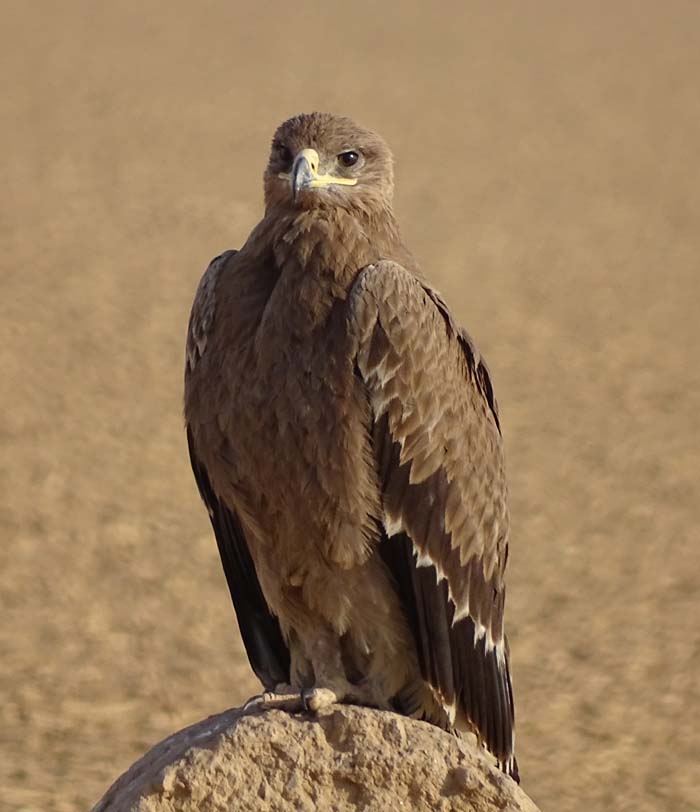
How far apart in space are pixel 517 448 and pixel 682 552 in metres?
1.91

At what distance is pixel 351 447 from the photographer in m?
4.52

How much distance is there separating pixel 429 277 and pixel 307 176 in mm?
10207

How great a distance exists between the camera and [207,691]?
823 centimetres

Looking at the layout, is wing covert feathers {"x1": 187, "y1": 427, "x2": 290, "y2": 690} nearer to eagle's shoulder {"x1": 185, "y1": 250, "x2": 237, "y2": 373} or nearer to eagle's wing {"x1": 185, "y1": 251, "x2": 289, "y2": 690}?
eagle's wing {"x1": 185, "y1": 251, "x2": 289, "y2": 690}

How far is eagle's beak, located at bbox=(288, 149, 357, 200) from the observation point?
15.2ft

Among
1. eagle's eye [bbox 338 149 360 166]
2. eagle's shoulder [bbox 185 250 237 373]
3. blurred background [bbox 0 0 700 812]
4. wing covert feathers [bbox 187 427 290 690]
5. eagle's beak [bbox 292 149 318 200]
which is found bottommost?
wing covert feathers [bbox 187 427 290 690]

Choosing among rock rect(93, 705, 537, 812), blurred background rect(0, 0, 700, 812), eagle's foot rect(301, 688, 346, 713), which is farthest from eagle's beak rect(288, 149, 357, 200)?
blurred background rect(0, 0, 700, 812)

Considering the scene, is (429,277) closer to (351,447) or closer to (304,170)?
(304,170)

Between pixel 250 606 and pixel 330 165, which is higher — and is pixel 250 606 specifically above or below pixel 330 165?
below

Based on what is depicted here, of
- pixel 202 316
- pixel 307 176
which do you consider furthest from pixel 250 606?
pixel 307 176

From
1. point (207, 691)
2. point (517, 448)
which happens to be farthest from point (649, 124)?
point (207, 691)

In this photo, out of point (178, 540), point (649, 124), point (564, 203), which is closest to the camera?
point (178, 540)

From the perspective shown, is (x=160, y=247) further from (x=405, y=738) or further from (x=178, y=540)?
(x=405, y=738)

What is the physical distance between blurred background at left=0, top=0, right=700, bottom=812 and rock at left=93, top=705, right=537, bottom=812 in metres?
3.04
